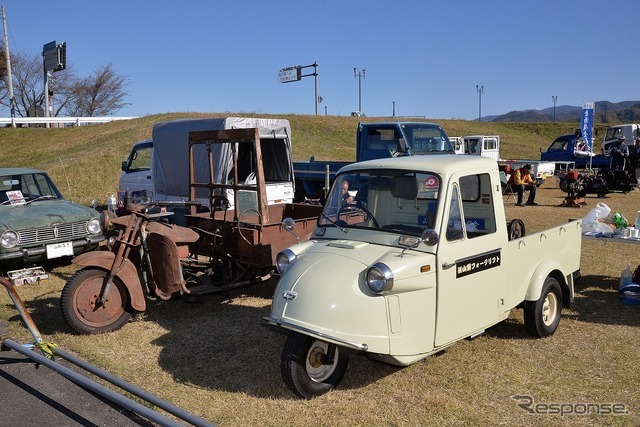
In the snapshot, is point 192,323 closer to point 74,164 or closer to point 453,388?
point 453,388

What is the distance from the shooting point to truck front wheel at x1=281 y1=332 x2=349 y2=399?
3943 mm

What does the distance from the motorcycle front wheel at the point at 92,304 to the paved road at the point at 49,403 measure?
68 centimetres

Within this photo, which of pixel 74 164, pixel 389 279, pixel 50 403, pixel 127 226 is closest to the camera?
pixel 389 279

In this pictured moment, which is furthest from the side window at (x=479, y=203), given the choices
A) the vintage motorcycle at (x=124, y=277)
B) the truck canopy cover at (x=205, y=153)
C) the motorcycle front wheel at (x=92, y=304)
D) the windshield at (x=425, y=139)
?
the windshield at (x=425, y=139)

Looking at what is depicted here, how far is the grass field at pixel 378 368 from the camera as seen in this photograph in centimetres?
391

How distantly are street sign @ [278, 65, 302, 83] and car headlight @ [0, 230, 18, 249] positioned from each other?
36216 mm

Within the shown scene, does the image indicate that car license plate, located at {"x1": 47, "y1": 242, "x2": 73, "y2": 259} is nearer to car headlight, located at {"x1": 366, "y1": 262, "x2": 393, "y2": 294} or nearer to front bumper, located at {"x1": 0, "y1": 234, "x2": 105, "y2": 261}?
front bumper, located at {"x1": 0, "y1": 234, "x2": 105, "y2": 261}

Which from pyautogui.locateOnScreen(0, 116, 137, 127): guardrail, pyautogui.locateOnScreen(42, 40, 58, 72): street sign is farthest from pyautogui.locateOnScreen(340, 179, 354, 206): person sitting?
pyautogui.locateOnScreen(42, 40, 58, 72): street sign

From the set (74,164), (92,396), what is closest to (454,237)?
(92,396)

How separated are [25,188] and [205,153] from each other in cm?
341

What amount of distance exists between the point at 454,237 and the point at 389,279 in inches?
31.9

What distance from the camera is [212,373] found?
15.3 feet

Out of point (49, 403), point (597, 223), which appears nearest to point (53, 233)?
point (49, 403)

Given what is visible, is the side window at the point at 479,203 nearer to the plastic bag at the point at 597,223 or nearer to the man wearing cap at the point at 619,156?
the plastic bag at the point at 597,223
